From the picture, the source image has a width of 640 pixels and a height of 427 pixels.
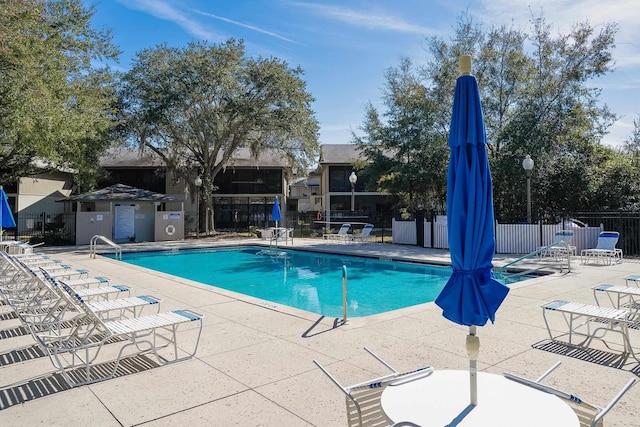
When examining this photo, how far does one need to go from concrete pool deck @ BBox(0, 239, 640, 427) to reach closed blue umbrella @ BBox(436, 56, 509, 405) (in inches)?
53.7

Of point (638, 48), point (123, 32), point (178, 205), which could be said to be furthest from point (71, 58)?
point (638, 48)

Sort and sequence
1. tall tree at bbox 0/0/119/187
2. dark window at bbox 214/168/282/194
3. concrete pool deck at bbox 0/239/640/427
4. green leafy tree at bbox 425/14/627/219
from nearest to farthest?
concrete pool deck at bbox 0/239/640/427 → tall tree at bbox 0/0/119/187 → green leafy tree at bbox 425/14/627/219 → dark window at bbox 214/168/282/194

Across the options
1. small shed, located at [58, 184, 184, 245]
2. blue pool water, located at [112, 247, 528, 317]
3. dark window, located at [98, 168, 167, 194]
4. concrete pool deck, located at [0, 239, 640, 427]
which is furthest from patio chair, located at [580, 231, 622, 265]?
dark window, located at [98, 168, 167, 194]

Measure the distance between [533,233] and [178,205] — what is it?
25840mm

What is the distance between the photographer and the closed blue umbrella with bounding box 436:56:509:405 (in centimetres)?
258

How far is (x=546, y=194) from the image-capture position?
1831cm

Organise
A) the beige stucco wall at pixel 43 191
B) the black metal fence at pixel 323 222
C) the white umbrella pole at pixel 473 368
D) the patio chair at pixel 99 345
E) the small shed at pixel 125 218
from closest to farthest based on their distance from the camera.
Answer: the white umbrella pole at pixel 473 368, the patio chair at pixel 99 345, the black metal fence at pixel 323 222, the small shed at pixel 125 218, the beige stucco wall at pixel 43 191

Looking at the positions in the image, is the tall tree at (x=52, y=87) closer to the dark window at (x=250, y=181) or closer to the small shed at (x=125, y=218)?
the small shed at (x=125, y=218)

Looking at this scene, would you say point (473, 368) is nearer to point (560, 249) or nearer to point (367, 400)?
point (367, 400)

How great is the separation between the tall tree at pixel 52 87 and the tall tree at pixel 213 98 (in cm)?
195

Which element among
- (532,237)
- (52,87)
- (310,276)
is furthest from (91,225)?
(532,237)

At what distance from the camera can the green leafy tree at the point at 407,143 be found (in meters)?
19.3

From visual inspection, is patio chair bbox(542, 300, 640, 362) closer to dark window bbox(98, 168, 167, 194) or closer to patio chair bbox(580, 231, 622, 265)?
patio chair bbox(580, 231, 622, 265)

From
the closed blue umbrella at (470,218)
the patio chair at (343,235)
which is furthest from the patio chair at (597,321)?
the patio chair at (343,235)
